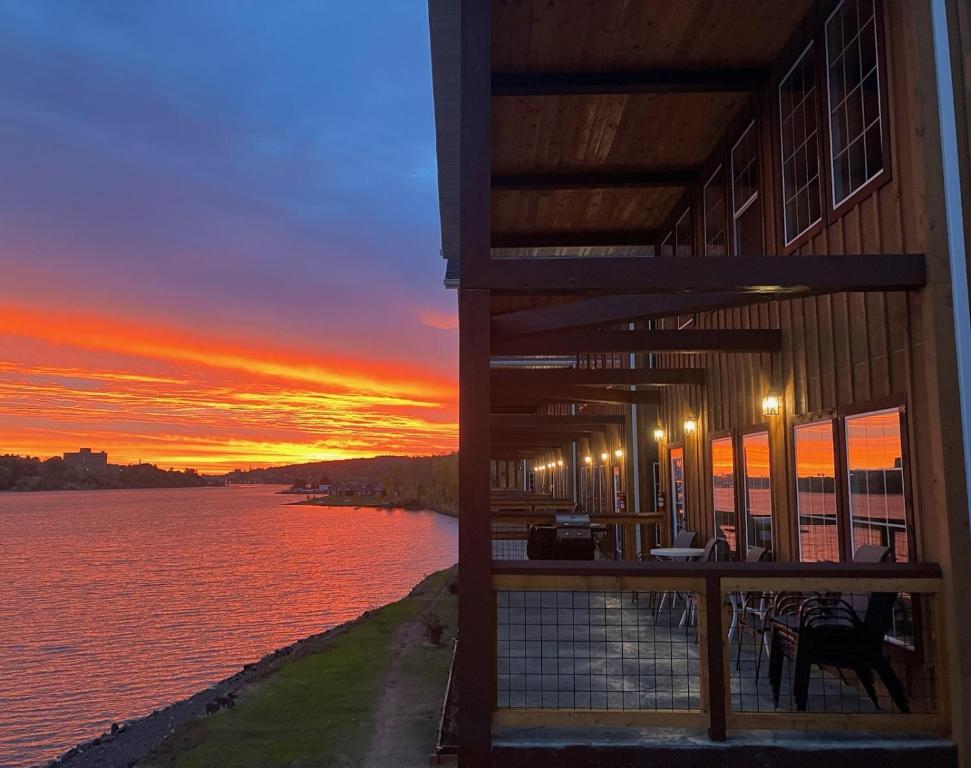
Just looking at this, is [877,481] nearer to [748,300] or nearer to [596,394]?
[748,300]

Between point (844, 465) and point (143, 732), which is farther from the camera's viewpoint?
point (143, 732)

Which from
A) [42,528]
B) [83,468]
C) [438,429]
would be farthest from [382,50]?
[83,468]

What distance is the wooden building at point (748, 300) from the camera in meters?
4.20

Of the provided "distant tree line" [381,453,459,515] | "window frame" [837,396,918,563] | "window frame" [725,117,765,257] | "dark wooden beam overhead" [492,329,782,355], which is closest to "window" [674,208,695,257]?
"window frame" [725,117,765,257]

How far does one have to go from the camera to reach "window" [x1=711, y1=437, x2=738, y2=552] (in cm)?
831

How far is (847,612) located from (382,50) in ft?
167

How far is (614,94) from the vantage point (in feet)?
22.3

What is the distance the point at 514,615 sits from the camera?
8.49 meters

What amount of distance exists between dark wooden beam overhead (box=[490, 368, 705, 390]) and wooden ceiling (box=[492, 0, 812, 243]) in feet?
6.67

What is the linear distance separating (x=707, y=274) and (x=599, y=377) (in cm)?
500

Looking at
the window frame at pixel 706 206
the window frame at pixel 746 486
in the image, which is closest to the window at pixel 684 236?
the window frame at pixel 706 206

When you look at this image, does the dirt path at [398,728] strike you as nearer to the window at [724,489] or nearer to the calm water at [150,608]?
the window at [724,489]

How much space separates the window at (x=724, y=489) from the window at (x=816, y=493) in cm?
165

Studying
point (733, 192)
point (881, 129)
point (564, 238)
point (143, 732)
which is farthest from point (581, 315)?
point (143, 732)
